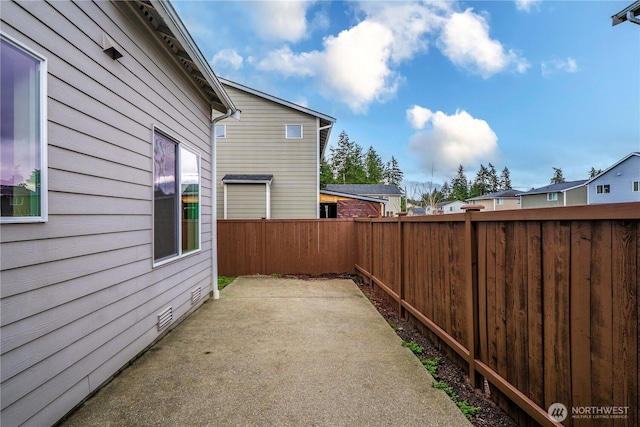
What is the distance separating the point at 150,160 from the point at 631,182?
1196 inches

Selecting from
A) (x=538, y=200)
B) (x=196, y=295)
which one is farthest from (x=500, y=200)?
(x=196, y=295)

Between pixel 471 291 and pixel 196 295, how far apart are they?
12.4 ft

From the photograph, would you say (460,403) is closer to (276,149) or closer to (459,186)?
(276,149)

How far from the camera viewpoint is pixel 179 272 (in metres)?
3.93

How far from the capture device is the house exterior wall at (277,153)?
10.4 m

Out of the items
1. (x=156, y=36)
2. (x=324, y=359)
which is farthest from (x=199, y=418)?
(x=156, y=36)

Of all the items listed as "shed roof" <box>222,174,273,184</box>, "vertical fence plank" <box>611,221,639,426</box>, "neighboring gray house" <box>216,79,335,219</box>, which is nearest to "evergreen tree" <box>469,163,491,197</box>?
"neighboring gray house" <box>216,79,335,219</box>

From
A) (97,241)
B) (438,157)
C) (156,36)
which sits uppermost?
(438,157)

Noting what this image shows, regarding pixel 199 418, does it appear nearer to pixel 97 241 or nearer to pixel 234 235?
pixel 97 241

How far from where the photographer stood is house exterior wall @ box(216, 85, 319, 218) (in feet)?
34.1

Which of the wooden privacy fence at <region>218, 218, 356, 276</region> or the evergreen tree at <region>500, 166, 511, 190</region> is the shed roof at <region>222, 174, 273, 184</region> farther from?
the evergreen tree at <region>500, 166, 511, 190</region>

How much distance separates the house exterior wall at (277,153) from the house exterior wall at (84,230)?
6.95m

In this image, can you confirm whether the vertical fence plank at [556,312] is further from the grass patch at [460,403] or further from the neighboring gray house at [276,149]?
the neighboring gray house at [276,149]

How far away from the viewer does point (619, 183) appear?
22.5 meters
